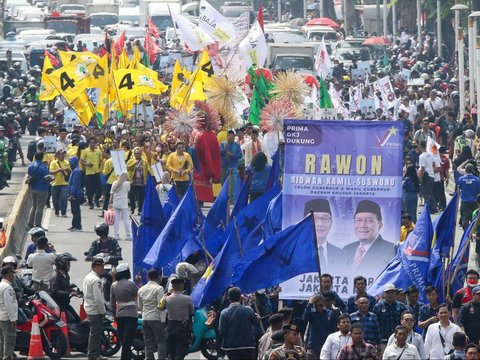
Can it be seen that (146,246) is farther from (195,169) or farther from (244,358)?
(195,169)

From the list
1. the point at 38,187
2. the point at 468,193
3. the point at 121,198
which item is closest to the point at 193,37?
the point at 38,187

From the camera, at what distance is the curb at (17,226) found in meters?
27.8

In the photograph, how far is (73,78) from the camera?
113 ft

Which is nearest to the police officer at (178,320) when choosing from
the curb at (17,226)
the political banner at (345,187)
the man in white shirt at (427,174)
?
the political banner at (345,187)

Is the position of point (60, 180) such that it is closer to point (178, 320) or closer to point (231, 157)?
point (231, 157)

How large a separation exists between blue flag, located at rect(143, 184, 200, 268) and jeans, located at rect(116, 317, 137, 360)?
129cm

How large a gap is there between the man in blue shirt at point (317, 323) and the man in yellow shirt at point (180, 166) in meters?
12.0

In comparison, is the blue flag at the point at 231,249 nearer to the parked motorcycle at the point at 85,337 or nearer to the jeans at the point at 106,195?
the parked motorcycle at the point at 85,337

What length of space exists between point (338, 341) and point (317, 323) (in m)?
0.89

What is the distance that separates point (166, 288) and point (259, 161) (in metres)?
8.93

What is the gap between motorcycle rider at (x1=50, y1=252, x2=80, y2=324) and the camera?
21688 millimetres

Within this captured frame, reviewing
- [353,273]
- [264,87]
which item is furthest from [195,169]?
[353,273]

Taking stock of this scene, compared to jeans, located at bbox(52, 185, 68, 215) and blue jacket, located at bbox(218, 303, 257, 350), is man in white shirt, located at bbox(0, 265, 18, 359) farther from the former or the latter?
jeans, located at bbox(52, 185, 68, 215)

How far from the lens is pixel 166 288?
70.7 ft
